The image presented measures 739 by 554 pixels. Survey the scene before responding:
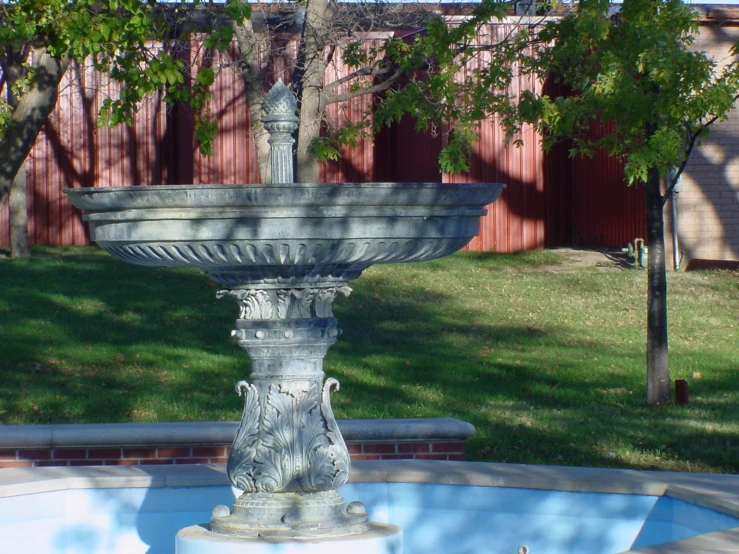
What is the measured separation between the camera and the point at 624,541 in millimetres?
5777

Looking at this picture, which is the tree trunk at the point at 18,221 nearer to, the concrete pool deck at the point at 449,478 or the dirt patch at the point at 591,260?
the dirt patch at the point at 591,260

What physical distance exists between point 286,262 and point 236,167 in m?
A: 16.3

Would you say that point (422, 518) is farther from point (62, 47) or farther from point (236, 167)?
point (236, 167)

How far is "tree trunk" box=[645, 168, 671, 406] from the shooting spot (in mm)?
9914

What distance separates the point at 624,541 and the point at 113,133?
16.8m

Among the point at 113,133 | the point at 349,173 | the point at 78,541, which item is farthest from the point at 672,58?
the point at 113,133

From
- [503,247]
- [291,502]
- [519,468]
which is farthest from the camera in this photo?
[503,247]

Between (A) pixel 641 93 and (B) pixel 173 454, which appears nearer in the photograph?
(B) pixel 173 454

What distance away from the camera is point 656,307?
10078 millimetres

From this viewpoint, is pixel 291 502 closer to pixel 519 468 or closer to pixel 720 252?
pixel 519 468

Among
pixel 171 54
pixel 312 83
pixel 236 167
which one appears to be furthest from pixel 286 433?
pixel 236 167

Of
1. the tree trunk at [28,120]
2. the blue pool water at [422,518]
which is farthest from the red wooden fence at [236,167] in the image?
the blue pool water at [422,518]

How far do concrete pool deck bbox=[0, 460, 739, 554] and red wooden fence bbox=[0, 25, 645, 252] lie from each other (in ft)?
46.1

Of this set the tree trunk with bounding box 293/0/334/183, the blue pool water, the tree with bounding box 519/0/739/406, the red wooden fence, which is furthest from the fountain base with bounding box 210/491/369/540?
the red wooden fence
